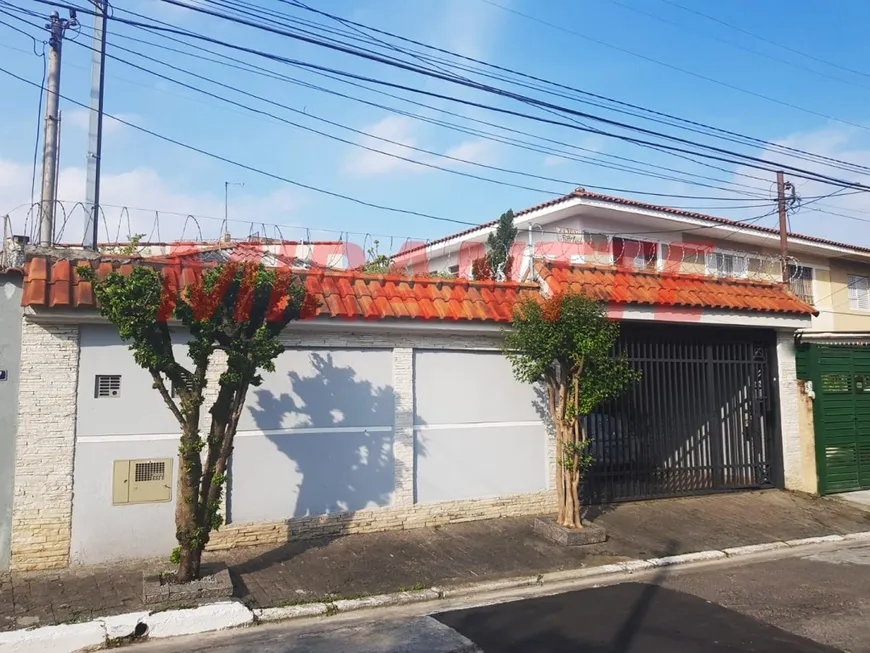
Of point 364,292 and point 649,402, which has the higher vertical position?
point 364,292

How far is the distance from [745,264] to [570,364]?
14.6 meters

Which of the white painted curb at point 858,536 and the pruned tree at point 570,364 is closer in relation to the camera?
the pruned tree at point 570,364

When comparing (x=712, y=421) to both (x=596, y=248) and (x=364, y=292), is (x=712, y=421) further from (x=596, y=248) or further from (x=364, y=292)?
(x=596, y=248)

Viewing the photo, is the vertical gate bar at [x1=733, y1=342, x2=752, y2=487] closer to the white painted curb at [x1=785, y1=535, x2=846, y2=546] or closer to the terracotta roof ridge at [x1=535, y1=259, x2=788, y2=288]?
the terracotta roof ridge at [x1=535, y1=259, x2=788, y2=288]

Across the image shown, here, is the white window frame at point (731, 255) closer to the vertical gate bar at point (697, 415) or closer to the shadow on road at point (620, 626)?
the vertical gate bar at point (697, 415)

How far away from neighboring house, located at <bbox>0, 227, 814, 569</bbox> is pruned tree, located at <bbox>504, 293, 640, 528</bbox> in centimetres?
95

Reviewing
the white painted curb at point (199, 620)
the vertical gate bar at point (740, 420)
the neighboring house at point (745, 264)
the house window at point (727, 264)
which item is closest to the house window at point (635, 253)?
the neighboring house at point (745, 264)

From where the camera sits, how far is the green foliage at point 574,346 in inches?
325

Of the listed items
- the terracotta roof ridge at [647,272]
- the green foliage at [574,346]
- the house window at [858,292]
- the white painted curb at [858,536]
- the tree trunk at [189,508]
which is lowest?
the white painted curb at [858,536]

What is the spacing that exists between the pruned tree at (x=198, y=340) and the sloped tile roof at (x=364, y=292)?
3.75 feet

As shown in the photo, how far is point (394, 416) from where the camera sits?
29.2 feet

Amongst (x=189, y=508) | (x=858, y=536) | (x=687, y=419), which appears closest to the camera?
(x=189, y=508)

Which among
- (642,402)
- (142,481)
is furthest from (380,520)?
(642,402)

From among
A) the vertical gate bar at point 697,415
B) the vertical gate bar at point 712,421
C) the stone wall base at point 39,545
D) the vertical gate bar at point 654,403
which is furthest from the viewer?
the vertical gate bar at point 712,421
